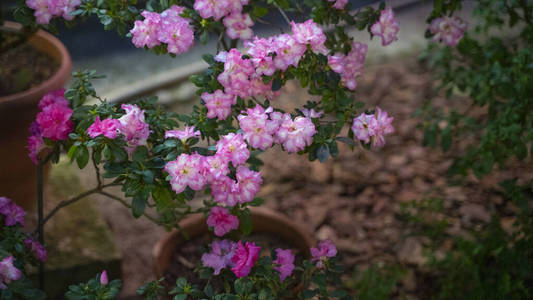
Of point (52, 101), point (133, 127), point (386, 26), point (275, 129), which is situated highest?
point (386, 26)

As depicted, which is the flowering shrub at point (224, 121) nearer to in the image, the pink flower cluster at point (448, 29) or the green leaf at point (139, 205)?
the green leaf at point (139, 205)

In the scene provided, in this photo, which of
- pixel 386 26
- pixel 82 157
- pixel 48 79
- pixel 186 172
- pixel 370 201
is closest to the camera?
pixel 186 172

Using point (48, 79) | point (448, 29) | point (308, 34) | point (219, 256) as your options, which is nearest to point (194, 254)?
point (219, 256)

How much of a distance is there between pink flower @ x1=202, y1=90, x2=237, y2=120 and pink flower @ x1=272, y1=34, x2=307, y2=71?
15cm

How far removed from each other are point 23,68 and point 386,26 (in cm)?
134

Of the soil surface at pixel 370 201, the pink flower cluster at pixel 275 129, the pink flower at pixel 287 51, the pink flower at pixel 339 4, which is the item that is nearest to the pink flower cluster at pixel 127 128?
the pink flower cluster at pixel 275 129

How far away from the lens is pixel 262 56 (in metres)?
1.32

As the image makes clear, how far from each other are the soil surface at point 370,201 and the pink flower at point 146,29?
1060mm

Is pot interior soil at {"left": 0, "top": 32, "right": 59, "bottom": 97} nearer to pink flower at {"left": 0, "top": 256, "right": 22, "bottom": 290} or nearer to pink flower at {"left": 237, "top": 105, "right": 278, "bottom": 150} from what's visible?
pink flower at {"left": 0, "top": 256, "right": 22, "bottom": 290}

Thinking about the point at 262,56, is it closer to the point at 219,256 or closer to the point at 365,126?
the point at 365,126

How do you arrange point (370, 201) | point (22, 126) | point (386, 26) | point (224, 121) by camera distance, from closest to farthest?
point (224, 121) → point (386, 26) → point (22, 126) → point (370, 201)

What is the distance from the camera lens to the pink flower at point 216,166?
48.4 inches

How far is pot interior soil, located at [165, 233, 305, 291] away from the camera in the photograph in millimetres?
1836

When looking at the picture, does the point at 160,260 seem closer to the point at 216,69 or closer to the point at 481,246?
the point at 216,69
